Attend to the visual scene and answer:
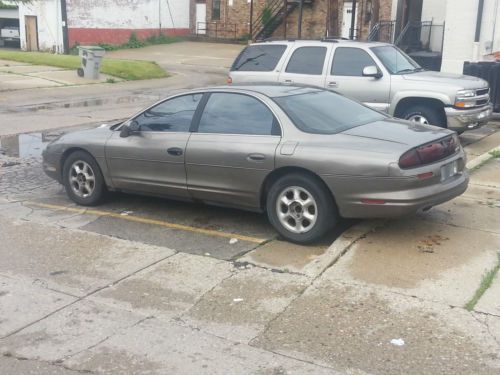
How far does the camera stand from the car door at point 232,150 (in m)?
6.54

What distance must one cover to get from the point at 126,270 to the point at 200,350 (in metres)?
1.69

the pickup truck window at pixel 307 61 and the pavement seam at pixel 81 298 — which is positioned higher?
the pickup truck window at pixel 307 61

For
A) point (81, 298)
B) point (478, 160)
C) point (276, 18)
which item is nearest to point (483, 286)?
point (81, 298)

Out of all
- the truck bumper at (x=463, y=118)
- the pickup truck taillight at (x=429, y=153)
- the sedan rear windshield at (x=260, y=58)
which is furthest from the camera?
the sedan rear windshield at (x=260, y=58)

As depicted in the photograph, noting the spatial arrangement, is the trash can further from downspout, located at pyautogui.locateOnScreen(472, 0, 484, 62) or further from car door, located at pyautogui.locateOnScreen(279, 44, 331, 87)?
car door, located at pyautogui.locateOnScreen(279, 44, 331, 87)

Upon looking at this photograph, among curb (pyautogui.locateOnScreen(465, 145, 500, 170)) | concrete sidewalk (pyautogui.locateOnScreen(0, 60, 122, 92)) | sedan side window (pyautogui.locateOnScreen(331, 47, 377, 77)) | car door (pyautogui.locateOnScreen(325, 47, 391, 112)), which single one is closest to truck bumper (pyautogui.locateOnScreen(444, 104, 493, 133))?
curb (pyautogui.locateOnScreen(465, 145, 500, 170))

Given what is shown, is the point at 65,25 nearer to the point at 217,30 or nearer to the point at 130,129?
the point at 217,30

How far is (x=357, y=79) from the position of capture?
11477 millimetres

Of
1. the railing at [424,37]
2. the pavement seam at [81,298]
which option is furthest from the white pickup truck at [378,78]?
the railing at [424,37]

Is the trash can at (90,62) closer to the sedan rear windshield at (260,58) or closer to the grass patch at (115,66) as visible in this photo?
the grass patch at (115,66)

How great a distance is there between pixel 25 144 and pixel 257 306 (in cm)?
862

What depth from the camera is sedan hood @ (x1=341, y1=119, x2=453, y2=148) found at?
20.4 ft

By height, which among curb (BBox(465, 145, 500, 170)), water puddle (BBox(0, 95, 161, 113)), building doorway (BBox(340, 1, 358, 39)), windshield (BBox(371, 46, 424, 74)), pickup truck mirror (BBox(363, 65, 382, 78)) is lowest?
water puddle (BBox(0, 95, 161, 113))

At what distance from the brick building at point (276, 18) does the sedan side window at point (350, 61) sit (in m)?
22.3
